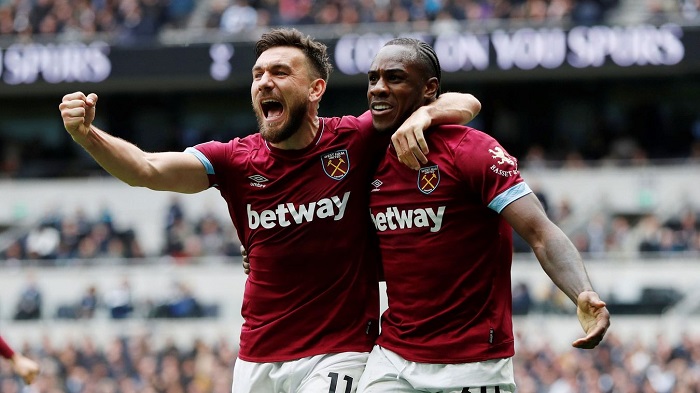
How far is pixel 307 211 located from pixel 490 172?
0.93 m

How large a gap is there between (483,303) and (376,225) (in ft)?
2.04

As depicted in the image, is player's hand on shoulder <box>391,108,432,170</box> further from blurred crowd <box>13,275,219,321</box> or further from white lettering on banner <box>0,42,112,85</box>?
white lettering on banner <box>0,42,112,85</box>

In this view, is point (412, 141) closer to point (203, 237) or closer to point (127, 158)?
point (127, 158)

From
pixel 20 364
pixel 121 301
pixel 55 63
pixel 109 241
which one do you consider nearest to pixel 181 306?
pixel 121 301

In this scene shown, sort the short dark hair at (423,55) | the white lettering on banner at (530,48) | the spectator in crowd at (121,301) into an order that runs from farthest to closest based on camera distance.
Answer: the white lettering on banner at (530,48)
the spectator in crowd at (121,301)
the short dark hair at (423,55)

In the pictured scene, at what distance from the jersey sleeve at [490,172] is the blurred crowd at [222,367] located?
9673 millimetres

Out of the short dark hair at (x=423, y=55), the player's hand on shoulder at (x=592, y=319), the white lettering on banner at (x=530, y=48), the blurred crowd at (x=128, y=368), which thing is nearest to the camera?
the player's hand on shoulder at (x=592, y=319)

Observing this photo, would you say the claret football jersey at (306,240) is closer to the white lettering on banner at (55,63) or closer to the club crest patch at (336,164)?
the club crest patch at (336,164)

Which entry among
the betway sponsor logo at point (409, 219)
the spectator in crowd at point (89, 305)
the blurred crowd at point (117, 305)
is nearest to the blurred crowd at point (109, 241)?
the blurred crowd at point (117, 305)

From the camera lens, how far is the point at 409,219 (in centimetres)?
571

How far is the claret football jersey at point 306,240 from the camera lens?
19.5 ft

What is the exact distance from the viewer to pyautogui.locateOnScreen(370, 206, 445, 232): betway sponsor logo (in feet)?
18.6

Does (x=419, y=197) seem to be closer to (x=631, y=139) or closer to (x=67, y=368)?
(x=67, y=368)

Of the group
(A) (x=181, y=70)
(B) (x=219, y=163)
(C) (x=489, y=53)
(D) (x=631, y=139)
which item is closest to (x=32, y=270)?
(A) (x=181, y=70)
